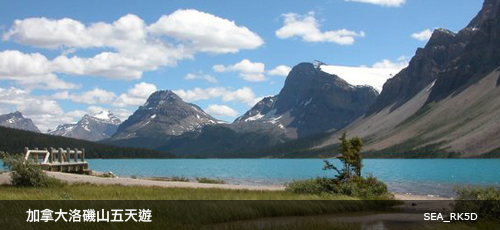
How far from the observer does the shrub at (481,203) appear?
25.6 meters

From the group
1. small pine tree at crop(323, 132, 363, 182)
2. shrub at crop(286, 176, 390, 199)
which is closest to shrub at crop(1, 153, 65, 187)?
shrub at crop(286, 176, 390, 199)

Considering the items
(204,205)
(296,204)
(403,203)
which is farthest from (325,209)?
(403,203)

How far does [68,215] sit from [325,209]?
15.5m

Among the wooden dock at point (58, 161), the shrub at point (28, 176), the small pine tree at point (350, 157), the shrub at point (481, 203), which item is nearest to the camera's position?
the shrub at point (481, 203)

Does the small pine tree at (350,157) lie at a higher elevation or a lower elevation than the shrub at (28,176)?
higher

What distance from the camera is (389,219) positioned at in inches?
1177

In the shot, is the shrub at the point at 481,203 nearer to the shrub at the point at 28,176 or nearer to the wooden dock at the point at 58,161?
the shrub at the point at 28,176

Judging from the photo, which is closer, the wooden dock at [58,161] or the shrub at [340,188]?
the shrub at [340,188]

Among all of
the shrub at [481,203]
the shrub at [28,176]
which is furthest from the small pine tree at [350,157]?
the shrub at [28,176]

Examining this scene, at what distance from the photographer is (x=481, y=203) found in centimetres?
2622

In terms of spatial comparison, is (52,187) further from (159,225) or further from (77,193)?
(159,225)

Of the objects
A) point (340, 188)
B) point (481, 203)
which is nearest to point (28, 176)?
point (340, 188)

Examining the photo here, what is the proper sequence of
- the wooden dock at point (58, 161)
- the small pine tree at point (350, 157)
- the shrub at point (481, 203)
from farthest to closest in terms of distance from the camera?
1. the wooden dock at point (58, 161)
2. the small pine tree at point (350, 157)
3. the shrub at point (481, 203)

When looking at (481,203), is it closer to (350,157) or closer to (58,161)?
(350,157)
